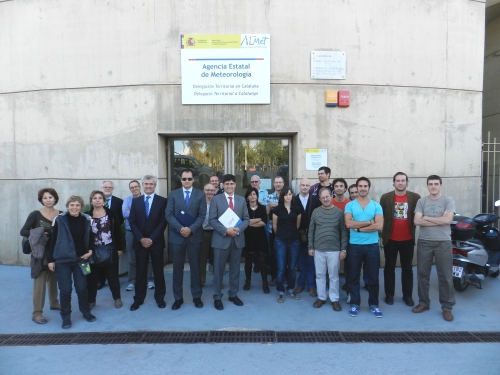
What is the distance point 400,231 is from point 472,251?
124 cm

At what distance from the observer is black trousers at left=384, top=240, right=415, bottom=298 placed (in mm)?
4969

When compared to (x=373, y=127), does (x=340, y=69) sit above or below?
above

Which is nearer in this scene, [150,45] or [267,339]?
[267,339]

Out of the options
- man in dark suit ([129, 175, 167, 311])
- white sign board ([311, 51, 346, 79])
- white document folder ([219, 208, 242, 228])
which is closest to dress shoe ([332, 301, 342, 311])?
white document folder ([219, 208, 242, 228])

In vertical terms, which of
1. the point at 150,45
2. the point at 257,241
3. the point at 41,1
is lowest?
the point at 257,241

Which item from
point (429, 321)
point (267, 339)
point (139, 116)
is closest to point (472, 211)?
point (429, 321)

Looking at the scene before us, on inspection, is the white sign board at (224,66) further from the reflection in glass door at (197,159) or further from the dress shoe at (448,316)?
the dress shoe at (448,316)

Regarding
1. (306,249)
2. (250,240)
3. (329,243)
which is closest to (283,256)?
(306,249)

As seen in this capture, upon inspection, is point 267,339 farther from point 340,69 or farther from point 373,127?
point 340,69

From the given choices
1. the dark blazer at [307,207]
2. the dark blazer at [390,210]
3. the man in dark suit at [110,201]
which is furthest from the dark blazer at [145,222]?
the dark blazer at [390,210]

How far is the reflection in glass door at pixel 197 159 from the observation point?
7.08m

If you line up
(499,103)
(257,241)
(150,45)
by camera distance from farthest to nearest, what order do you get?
(499,103) < (150,45) < (257,241)
